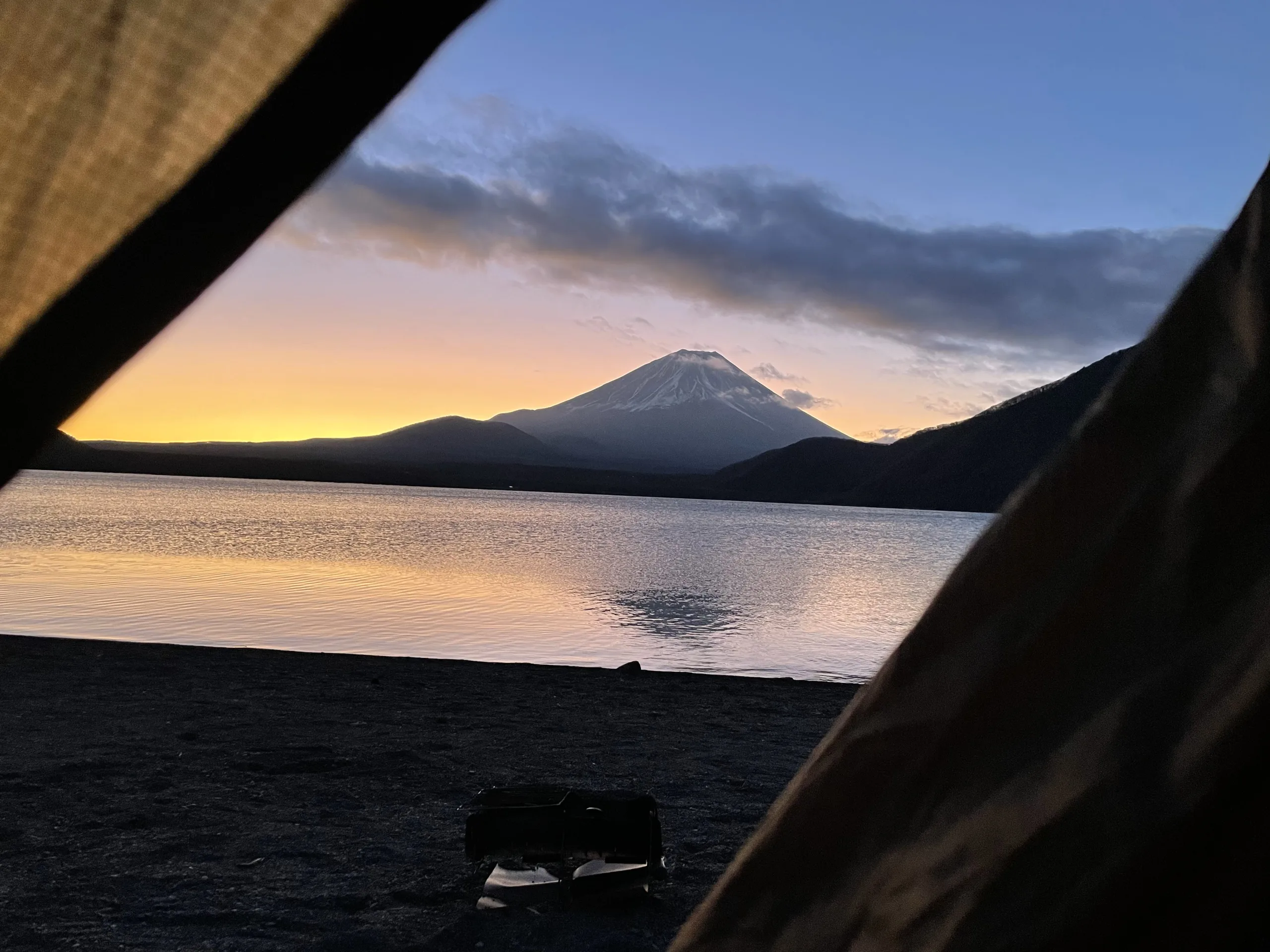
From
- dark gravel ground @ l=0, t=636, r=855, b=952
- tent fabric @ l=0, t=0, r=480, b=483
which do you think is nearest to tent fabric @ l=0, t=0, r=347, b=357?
tent fabric @ l=0, t=0, r=480, b=483

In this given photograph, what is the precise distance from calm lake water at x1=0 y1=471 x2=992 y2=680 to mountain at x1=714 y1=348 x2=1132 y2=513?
259 ft

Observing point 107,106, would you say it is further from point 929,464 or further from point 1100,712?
point 929,464

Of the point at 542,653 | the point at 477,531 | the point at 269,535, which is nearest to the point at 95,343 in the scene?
the point at 542,653

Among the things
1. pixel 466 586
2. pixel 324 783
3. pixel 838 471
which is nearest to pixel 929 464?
pixel 838 471

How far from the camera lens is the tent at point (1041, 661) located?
0.97ft

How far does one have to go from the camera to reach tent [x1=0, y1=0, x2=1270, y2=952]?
0.97 ft

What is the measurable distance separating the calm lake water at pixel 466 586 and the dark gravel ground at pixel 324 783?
291cm

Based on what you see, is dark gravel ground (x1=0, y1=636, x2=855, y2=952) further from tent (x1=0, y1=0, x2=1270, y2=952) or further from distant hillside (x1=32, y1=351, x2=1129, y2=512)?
distant hillside (x1=32, y1=351, x2=1129, y2=512)

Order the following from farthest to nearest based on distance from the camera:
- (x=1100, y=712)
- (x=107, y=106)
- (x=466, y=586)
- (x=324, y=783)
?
1. (x=466, y=586)
2. (x=324, y=783)
3. (x=107, y=106)
4. (x=1100, y=712)

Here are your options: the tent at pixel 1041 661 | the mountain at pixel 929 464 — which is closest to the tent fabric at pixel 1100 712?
the tent at pixel 1041 661

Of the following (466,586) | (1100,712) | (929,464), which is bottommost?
(466,586)

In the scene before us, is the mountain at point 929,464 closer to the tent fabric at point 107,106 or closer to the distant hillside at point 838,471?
the distant hillside at point 838,471

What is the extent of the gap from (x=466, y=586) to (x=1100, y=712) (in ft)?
88.8

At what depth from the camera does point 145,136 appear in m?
0.48
